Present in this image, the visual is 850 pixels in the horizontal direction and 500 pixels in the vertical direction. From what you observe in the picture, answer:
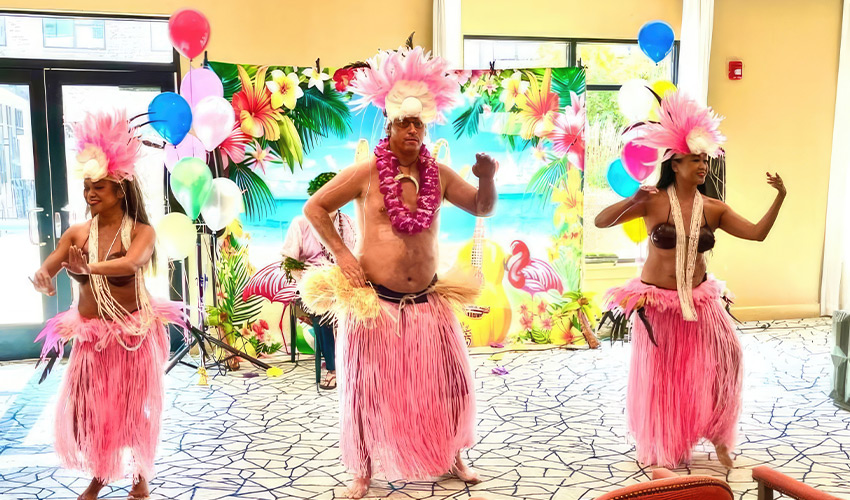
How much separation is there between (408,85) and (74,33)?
351cm

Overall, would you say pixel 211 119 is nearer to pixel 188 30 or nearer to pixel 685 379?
pixel 188 30

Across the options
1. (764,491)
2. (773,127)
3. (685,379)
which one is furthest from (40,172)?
(773,127)

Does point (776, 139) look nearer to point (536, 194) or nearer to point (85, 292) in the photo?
point (536, 194)

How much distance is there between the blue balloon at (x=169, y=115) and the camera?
4.21m

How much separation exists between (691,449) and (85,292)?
105 inches

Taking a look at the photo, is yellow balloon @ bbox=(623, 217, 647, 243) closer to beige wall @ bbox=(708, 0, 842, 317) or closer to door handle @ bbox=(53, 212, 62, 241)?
beige wall @ bbox=(708, 0, 842, 317)

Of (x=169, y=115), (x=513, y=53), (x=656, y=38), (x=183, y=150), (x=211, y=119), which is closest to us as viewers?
(x=169, y=115)

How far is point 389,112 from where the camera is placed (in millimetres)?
3080

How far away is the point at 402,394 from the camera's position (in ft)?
10.1

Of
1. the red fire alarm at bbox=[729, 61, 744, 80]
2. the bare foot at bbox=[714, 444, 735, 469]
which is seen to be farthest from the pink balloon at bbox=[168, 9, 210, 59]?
the red fire alarm at bbox=[729, 61, 744, 80]

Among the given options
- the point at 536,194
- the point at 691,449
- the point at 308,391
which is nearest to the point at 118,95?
the point at 308,391

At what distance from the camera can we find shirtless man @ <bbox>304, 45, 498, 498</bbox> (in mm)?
3068

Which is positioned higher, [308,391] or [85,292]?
[85,292]

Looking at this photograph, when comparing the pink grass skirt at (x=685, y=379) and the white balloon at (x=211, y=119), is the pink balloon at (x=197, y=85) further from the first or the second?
the pink grass skirt at (x=685, y=379)
